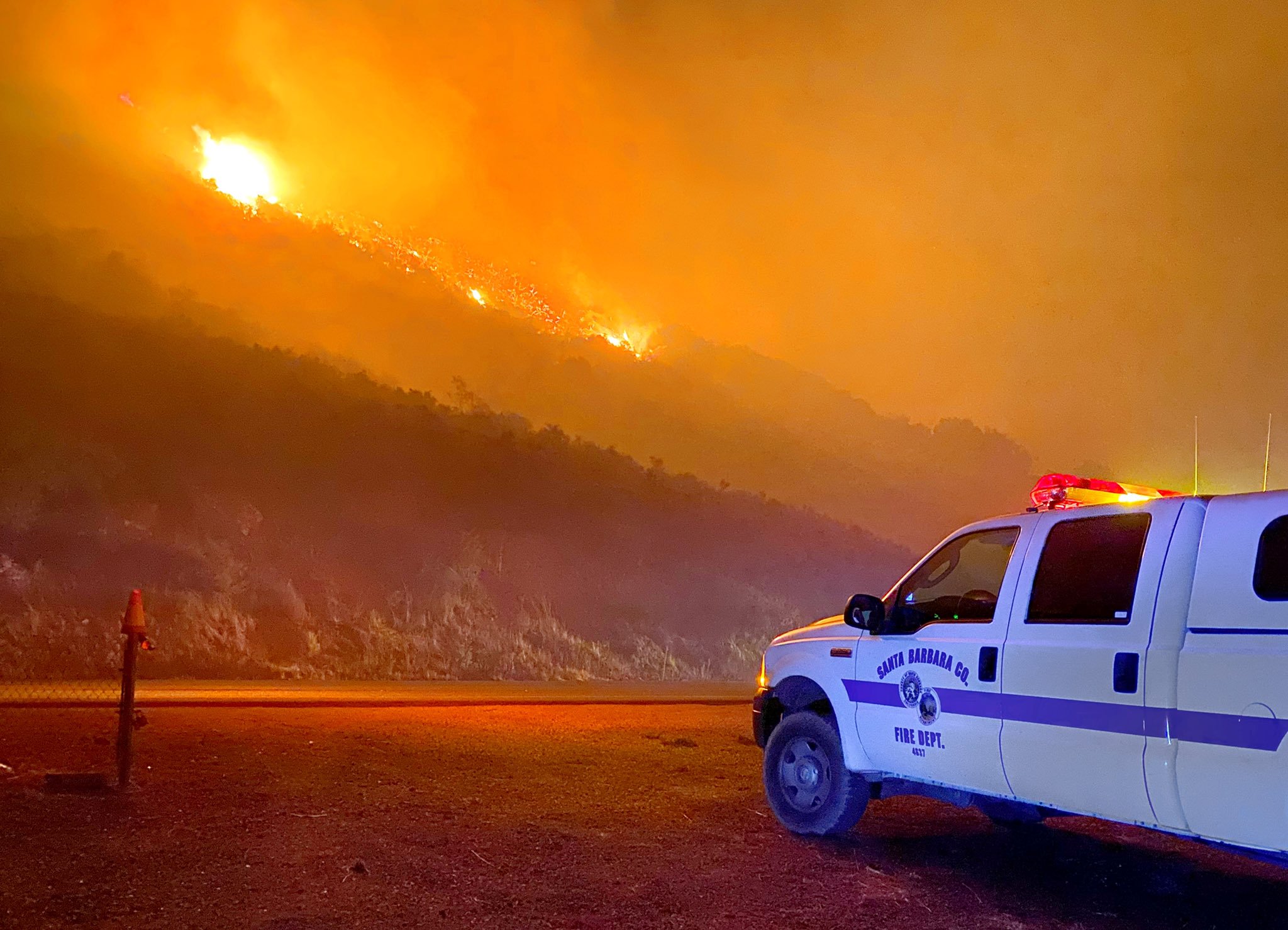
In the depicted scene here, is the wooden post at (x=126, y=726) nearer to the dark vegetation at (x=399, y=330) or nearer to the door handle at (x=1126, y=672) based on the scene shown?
the door handle at (x=1126, y=672)

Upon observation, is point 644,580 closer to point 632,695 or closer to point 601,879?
point 632,695

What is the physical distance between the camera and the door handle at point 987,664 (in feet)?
19.0

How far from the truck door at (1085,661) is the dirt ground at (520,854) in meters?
0.76

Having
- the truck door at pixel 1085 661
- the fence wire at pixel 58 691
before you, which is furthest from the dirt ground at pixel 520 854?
the truck door at pixel 1085 661

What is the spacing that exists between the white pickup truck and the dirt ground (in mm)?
575

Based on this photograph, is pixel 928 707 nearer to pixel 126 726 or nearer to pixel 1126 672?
pixel 1126 672

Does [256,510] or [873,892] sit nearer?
[873,892]

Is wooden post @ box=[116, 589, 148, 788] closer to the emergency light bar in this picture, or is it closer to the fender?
the fender

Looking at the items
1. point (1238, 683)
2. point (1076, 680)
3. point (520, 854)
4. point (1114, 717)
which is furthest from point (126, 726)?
point (1238, 683)

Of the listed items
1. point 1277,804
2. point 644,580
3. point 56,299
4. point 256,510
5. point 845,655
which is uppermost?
point 56,299

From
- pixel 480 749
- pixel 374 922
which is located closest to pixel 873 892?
pixel 374 922

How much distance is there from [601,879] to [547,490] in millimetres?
24082

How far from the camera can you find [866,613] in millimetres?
6668

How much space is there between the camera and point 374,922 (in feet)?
16.6
